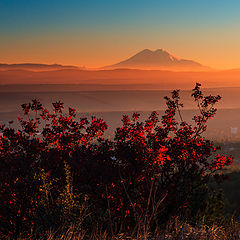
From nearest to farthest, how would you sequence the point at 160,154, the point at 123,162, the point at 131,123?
the point at 160,154 < the point at 123,162 < the point at 131,123

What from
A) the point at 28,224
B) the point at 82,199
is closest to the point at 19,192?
the point at 28,224

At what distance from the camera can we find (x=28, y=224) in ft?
30.2

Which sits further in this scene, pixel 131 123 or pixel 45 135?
pixel 45 135

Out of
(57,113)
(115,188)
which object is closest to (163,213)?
(115,188)

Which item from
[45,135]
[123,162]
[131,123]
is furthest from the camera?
[45,135]

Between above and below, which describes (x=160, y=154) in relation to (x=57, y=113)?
below

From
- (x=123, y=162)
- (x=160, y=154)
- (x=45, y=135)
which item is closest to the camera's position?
(x=160, y=154)

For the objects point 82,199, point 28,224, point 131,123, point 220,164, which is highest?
point 131,123

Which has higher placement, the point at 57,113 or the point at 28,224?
the point at 57,113

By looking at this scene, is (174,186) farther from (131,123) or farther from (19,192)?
(19,192)

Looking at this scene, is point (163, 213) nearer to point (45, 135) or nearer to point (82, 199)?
point (82, 199)

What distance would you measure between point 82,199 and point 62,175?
797 millimetres

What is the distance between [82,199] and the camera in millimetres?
9336

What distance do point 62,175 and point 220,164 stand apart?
158 inches
